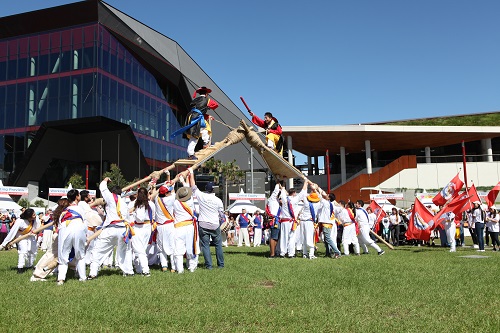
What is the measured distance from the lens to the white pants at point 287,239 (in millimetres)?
13264

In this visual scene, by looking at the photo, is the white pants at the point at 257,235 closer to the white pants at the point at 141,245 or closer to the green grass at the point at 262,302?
the white pants at the point at 141,245

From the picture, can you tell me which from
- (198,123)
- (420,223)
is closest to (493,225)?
(420,223)

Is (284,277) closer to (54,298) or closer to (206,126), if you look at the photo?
(54,298)

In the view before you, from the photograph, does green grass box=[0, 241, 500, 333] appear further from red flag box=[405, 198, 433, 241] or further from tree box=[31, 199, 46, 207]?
tree box=[31, 199, 46, 207]

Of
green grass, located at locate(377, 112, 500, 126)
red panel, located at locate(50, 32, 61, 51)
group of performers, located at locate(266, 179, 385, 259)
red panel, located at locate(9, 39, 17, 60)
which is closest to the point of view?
group of performers, located at locate(266, 179, 385, 259)

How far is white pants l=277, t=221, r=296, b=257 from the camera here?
13.3m

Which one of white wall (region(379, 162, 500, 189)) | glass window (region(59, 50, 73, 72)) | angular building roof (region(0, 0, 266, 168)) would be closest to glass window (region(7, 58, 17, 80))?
angular building roof (region(0, 0, 266, 168))

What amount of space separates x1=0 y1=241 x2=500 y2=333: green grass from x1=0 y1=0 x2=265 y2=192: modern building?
108 feet

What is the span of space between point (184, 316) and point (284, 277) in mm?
3460

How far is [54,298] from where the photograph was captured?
6465 millimetres

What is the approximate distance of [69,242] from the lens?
8.03 m

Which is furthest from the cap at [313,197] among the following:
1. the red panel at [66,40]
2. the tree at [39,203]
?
the red panel at [66,40]

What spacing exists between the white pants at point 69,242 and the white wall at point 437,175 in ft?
126

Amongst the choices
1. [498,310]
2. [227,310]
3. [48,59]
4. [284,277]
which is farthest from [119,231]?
[48,59]
